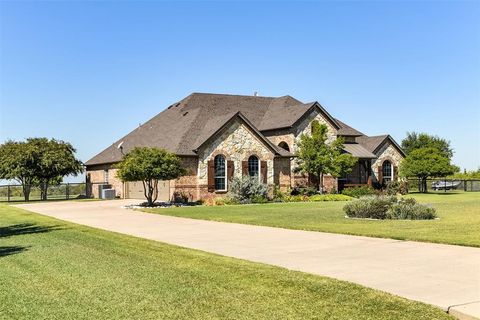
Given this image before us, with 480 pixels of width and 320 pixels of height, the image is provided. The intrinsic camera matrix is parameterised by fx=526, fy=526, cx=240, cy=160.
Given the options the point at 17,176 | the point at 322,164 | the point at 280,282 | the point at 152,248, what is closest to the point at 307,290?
the point at 280,282

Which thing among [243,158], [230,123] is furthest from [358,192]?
[230,123]

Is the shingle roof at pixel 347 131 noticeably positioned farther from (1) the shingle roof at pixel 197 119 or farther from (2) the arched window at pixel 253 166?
(2) the arched window at pixel 253 166

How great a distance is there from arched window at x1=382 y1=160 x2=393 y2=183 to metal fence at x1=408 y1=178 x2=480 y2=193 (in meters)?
11.0

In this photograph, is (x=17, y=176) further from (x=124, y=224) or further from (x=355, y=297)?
(x=355, y=297)

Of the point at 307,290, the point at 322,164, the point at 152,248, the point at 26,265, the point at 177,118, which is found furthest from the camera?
the point at 177,118

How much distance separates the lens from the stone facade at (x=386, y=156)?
47.3m

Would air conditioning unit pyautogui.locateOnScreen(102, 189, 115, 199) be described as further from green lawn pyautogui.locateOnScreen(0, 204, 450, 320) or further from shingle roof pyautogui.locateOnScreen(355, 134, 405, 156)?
green lawn pyautogui.locateOnScreen(0, 204, 450, 320)

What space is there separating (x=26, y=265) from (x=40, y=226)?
9.59 m

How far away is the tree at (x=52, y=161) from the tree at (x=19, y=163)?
506 millimetres

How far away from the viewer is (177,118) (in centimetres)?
4297

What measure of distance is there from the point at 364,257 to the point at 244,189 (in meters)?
24.1

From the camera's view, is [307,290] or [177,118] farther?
[177,118]

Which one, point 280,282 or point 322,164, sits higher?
point 322,164

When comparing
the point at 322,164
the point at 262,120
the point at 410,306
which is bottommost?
the point at 410,306
